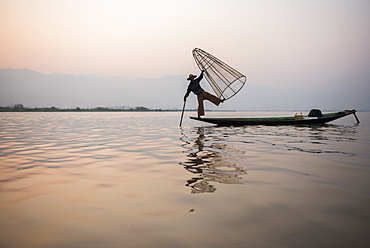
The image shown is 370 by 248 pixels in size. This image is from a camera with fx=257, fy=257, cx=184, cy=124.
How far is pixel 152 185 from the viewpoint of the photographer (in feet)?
17.1

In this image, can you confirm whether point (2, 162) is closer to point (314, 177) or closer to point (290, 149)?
point (314, 177)

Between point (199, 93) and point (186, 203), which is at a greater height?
point (199, 93)

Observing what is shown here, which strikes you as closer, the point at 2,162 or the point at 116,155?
the point at 2,162

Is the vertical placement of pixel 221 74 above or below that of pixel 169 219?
above

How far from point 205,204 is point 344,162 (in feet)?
17.9

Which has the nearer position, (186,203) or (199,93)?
(186,203)

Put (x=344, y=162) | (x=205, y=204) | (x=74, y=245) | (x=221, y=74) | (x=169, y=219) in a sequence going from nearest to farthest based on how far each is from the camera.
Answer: (x=74, y=245) → (x=169, y=219) → (x=205, y=204) → (x=344, y=162) → (x=221, y=74)

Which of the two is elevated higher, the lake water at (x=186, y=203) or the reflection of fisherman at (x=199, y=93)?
the reflection of fisherman at (x=199, y=93)

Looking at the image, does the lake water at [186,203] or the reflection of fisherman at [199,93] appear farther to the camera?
the reflection of fisherman at [199,93]

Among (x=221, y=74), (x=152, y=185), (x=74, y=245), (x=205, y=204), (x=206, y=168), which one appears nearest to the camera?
(x=74, y=245)

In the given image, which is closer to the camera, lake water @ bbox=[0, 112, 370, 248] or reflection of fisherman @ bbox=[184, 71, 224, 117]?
lake water @ bbox=[0, 112, 370, 248]

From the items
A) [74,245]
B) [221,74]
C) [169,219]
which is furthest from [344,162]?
[221,74]

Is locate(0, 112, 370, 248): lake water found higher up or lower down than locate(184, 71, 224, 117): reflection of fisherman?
lower down

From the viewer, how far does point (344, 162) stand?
24.2 ft
